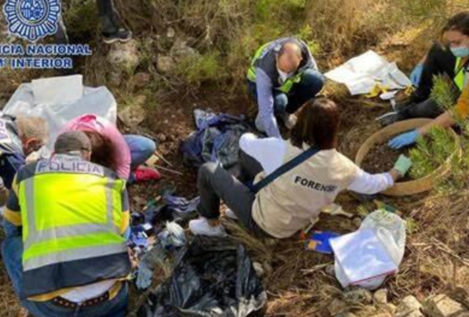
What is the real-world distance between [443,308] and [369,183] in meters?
0.62

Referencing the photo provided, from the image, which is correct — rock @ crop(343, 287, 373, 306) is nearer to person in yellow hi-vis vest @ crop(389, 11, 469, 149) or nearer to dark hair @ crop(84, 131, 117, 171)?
person in yellow hi-vis vest @ crop(389, 11, 469, 149)

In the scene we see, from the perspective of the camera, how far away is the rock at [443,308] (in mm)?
2201

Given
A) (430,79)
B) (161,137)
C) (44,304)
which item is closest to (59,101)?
(161,137)

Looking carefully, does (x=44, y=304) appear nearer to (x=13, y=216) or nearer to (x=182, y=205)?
(x=13, y=216)

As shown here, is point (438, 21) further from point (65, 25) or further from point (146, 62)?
point (65, 25)

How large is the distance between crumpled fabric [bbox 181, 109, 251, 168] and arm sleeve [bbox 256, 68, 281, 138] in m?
0.20

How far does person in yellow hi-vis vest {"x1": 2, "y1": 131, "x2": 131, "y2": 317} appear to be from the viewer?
2.20 meters

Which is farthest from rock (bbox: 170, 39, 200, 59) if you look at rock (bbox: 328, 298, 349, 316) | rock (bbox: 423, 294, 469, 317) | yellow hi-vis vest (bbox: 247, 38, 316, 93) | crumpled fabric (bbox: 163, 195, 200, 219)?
rock (bbox: 423, 294, 469, 317)

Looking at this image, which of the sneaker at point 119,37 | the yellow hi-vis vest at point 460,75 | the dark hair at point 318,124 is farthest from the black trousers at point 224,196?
the sneaker at point 119,37

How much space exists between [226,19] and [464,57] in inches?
63.0

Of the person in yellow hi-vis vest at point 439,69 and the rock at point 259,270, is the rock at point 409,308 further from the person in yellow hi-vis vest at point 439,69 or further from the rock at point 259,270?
the person in yellow hi-vis vest at point 439,69

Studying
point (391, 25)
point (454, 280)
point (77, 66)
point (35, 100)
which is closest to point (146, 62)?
point (77, 66)

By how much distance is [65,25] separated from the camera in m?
3.96

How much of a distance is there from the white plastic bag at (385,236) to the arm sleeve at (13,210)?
1.38 m
